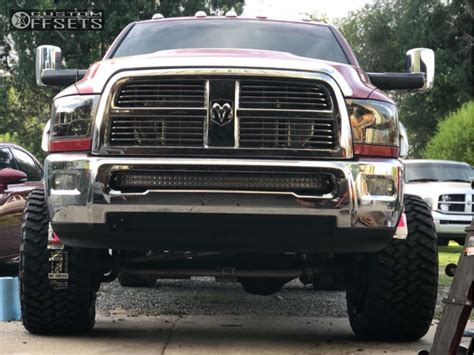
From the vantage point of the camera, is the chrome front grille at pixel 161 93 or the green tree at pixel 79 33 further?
the green tree at pixel 79 33

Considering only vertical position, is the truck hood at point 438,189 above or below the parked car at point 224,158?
below

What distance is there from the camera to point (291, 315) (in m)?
8.23

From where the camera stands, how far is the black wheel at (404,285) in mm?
6336

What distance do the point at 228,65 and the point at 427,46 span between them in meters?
36.9

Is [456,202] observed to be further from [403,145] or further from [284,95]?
[284,95]

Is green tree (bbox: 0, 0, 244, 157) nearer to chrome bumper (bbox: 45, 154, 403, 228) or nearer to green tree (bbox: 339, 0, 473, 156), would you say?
green tree (bbox: 339, 0, 473, 156)

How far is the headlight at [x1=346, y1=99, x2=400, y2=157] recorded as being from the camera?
5766 mm

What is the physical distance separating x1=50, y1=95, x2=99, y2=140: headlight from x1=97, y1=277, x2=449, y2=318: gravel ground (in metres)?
2.37

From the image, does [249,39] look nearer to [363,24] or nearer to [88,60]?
[88,60]

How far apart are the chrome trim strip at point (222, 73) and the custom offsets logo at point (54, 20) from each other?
79.3ft

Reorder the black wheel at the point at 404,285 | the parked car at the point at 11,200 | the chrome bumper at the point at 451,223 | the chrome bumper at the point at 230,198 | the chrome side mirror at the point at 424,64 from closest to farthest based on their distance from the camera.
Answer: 1. the chrome bumper at the point at 230,198
2. the black wheel at the point at 404,285
3. the chrome side mirror at the point at 424,64
4. the parked car at the point at 11,200
5. the chrome bumper at the point at 451,223

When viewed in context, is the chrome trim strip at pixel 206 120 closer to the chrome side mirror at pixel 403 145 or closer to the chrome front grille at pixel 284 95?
the chrome front grille at pixel 284 95

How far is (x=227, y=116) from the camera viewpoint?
5.74 meters

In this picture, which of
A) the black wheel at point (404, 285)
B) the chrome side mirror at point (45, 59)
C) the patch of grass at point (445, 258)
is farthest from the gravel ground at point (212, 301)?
the chrome side mirror at point (45, 59)
